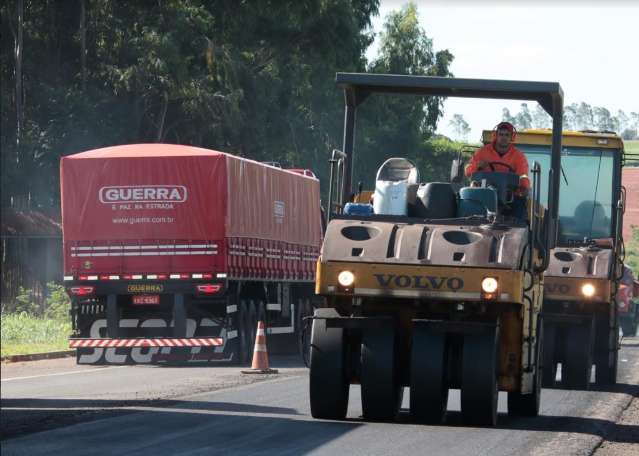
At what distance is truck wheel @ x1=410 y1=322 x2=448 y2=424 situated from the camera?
13180 mm

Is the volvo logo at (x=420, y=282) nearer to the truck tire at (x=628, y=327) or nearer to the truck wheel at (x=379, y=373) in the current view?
the truck wheel at (x=379, y=373)

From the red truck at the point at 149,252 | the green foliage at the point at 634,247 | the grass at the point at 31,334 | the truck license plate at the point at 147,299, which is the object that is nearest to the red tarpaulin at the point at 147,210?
the red truck at the point at 149,252

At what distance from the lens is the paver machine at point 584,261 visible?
1919cm

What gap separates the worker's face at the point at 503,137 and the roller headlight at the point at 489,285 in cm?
241

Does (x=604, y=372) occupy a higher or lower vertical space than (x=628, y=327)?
higher

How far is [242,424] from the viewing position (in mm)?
13695

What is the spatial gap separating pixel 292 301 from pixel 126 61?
18956 mm

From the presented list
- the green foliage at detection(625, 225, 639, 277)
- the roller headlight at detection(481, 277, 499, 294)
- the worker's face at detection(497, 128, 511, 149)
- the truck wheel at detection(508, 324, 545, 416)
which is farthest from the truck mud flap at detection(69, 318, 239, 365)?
the green foliage at detection(625, 225, 639, 277)

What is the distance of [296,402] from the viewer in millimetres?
16203

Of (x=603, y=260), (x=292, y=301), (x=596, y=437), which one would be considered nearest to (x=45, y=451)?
(x=596, y=437)

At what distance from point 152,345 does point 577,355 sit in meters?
7.40

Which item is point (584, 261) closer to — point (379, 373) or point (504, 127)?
point (504, 127)

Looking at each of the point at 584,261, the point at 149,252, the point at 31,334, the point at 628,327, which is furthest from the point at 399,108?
the point at 584,261

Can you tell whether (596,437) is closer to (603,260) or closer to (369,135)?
(603,260)
